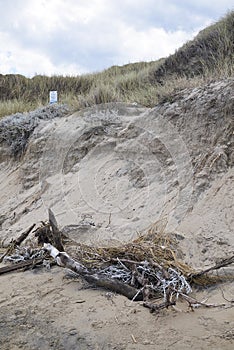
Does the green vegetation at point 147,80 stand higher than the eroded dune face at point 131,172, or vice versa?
the green vegetation at point 147,80

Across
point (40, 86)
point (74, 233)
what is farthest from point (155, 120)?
point (40, 86)

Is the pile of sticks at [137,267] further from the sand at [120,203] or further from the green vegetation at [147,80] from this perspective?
the green vegetation at [147,80]

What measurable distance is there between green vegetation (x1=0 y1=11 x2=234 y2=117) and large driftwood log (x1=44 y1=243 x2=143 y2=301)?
3.55 metres

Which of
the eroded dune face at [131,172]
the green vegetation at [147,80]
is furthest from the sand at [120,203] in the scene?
the green vegetation at [147,80]

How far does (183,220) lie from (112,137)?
278 centimetres

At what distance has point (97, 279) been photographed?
3.81 metres

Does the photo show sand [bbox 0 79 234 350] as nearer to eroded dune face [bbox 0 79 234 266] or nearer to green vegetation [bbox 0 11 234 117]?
eroded dune face [bbox 0 79 234 266]

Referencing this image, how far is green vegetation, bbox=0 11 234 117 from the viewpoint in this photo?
315 inches

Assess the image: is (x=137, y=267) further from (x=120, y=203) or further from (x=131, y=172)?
(x=131, y=172)

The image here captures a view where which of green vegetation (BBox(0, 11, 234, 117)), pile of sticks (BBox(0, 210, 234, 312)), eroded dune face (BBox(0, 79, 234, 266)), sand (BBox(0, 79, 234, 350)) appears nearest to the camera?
sand (BBox(0, 79, 234, 350))

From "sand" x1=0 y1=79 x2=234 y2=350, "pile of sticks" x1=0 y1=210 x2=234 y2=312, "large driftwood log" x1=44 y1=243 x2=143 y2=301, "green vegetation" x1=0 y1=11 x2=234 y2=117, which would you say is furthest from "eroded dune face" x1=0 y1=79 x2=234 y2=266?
"large driftwood log" x1=44 y1=243 x2=143 y2=301

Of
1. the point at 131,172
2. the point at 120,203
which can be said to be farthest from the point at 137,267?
the point at 131,172

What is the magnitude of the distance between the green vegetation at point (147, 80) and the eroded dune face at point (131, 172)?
23.0 inches

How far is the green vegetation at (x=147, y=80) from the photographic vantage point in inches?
315
